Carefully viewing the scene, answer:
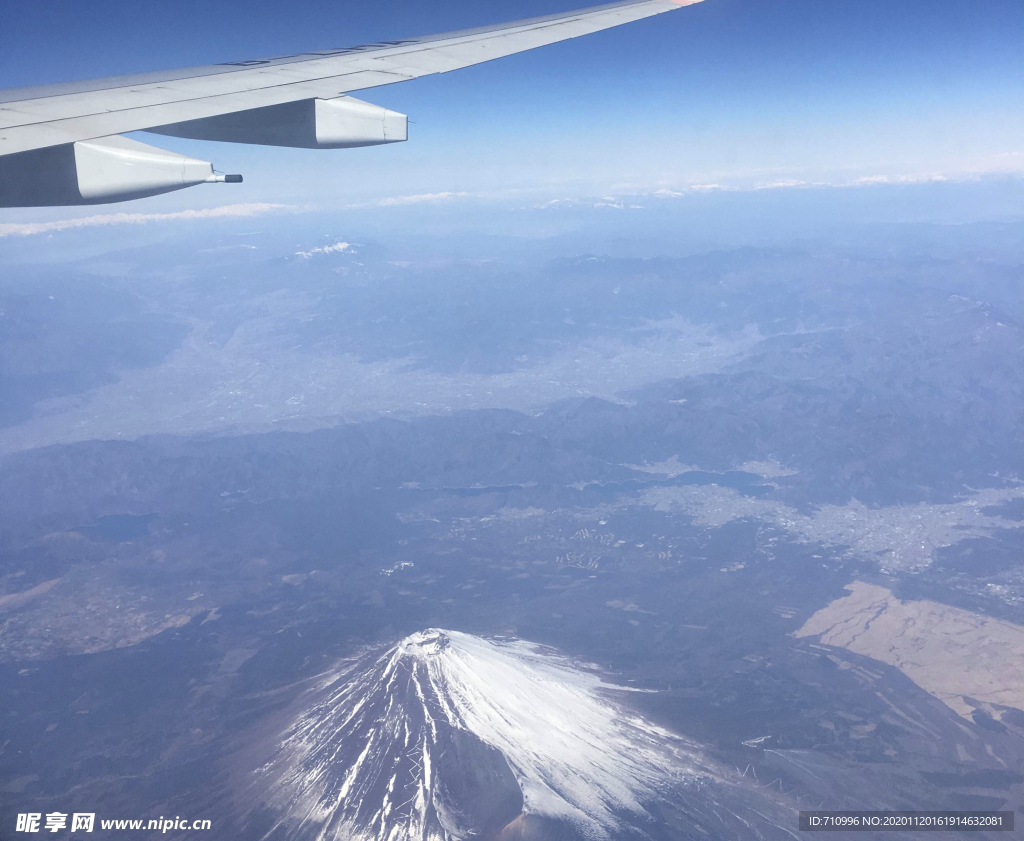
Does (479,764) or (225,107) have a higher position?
(225,107)

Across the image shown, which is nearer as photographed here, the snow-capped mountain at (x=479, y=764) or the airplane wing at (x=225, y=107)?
the airplane wing at (x=225, y=107)

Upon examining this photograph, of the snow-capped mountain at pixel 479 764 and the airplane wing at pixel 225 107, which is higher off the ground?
the airplane wing at pixel 225 107

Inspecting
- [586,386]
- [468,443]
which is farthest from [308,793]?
[586,386]

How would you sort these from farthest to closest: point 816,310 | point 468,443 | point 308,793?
point 816,310 < point 468,443 < point 308,793

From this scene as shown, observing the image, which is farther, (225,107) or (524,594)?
(524,594)

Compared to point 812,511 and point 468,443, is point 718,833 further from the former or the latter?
point 468,443
